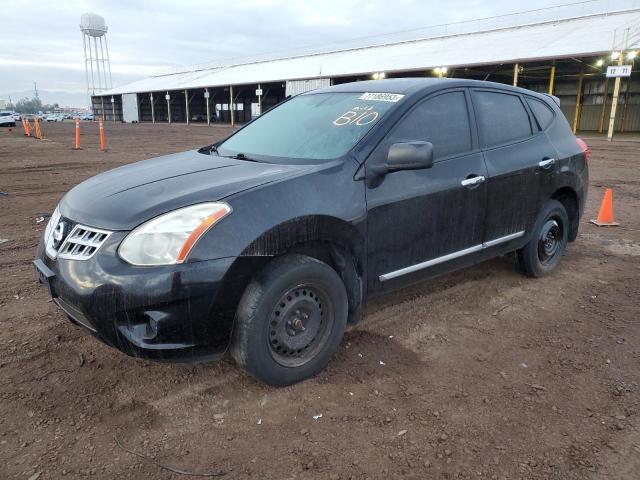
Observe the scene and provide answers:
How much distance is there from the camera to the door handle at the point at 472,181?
357 centimetres

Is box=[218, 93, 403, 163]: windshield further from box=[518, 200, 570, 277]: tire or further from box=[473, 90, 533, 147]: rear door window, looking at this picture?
box=[518, 200, 570, 277]: tire

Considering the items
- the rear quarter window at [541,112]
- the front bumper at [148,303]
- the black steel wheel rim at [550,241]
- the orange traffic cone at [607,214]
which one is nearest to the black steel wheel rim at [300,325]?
the front bumper at [148,303]

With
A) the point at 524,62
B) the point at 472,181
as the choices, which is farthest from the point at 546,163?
the point at 524,62

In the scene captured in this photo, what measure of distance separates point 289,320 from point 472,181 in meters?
1.78

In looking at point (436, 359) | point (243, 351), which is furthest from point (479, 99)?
point (243, 351)

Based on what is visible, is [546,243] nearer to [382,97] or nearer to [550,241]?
[550,241]

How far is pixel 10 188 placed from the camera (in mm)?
9133

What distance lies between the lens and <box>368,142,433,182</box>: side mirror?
9.70ft

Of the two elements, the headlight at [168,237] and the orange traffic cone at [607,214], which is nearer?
the headlight at [168,237]

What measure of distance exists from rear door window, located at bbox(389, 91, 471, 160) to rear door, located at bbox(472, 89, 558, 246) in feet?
0.63

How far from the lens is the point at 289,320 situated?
2773mm

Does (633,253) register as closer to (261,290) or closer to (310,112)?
(310,112)

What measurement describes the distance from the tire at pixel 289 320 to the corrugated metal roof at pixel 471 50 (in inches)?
982

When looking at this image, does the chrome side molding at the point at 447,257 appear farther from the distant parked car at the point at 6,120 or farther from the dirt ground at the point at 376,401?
the distant parked car at the point at 6,120
